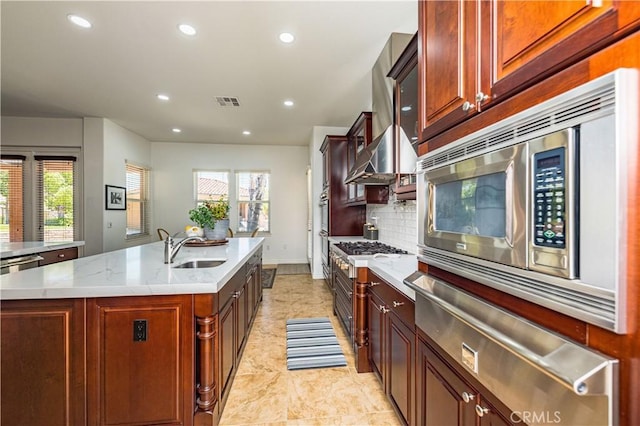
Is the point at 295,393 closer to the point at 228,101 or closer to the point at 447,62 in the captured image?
the point at 447,62

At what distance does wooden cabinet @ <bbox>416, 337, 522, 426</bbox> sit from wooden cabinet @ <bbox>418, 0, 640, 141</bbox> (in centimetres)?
90

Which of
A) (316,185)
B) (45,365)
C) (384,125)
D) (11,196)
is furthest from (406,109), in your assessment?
(11,196)

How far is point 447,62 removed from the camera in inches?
41.9

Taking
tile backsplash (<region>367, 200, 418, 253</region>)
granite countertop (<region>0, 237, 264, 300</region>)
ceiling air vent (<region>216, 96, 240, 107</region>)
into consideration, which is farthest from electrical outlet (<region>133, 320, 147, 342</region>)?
ceiling air vent (<region>216, 96, 240, 107</region>)

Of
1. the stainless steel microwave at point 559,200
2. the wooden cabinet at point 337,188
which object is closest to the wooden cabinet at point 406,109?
the stainless steel microwave at point 559,200

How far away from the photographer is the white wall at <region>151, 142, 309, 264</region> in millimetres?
7219

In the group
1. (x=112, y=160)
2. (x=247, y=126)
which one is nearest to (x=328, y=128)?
(x=247, y=126)

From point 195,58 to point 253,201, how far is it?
4591 millimetres

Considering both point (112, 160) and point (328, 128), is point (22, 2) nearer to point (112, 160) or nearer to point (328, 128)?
point (112, 160)

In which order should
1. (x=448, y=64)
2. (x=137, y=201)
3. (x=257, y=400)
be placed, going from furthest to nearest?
1. (x=137, y=201)
2. (x=257, y=400)
3. (x=448, y=64)

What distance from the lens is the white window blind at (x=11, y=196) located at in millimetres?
5184

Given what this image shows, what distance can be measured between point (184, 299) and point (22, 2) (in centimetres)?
289

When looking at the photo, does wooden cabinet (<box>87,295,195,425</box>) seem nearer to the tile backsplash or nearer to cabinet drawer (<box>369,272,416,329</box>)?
cabinet drawer (<box>369,272,416,329</box>)

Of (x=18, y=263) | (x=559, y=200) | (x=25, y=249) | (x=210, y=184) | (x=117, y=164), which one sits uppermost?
(x=117, y=164)
